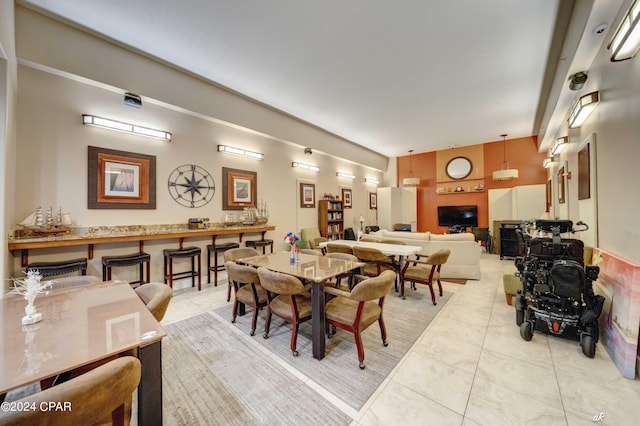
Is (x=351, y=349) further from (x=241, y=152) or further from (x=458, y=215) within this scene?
(x=458, y=215)

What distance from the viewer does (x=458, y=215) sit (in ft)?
26.8

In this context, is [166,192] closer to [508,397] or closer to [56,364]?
[56,364]

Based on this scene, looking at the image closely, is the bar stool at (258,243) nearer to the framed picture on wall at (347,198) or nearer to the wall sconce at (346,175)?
the framed picture on wall at (347,198)

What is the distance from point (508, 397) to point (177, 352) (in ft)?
9.39

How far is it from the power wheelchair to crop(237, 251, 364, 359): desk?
1938mm

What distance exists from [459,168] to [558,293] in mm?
6876

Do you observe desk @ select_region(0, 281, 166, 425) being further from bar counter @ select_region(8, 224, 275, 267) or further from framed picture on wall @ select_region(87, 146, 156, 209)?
framed picture on wall @ select_region(87, 146, 156, 209)

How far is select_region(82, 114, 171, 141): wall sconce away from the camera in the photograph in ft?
10.7

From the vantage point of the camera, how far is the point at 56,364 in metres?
0.96

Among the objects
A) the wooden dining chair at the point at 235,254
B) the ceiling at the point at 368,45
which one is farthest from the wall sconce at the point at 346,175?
the wooden dining chair at the point at 235,254

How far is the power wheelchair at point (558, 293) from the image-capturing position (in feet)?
7.35

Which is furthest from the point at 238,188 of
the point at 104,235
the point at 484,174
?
the point at 484,174

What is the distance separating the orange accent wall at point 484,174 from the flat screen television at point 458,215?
0.19 meters

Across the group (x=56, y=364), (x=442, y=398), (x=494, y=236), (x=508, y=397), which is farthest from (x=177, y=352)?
(x=494, y=236)
